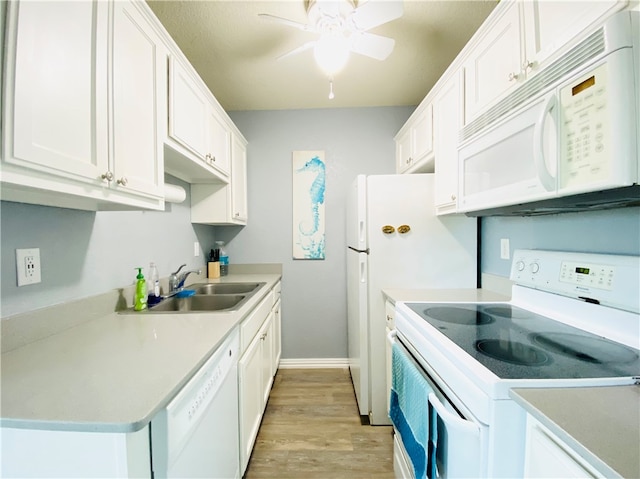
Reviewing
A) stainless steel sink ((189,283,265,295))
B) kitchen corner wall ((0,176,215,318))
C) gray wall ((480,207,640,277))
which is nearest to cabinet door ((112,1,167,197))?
kitchen corner wall ((0,176,215,318))

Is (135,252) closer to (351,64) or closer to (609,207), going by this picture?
(351,64)

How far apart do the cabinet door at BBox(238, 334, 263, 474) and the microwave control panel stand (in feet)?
4.92

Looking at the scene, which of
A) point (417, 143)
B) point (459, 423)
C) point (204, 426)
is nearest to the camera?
point (459, 423)

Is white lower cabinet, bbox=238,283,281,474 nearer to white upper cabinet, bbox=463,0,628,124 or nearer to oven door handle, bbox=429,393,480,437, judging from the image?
oven door handle, bbox=429,393,480,437

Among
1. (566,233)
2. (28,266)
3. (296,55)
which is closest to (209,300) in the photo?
(28,266)

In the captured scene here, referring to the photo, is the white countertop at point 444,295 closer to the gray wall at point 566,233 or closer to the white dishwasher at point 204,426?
the gray wall at point 566,233

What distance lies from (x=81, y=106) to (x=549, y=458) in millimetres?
1495

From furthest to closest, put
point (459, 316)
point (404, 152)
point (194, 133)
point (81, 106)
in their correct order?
point (404, 152) → point (194, 133) → point (459, 316) → point (81, 106)

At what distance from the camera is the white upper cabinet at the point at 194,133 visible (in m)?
1.31

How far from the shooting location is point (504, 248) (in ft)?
5.28

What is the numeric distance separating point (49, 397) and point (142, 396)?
8.4 inches

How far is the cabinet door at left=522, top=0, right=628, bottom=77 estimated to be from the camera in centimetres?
75

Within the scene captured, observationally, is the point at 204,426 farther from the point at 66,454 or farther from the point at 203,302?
the point at 203,302

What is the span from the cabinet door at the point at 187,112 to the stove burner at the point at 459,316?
5.01ft
